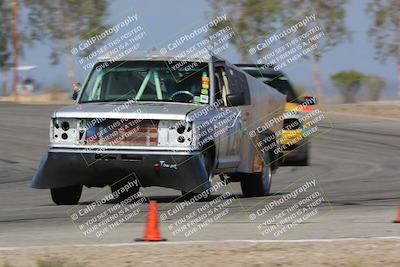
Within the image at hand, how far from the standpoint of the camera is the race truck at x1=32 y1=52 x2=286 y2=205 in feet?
42.2

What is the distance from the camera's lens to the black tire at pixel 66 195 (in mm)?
13758

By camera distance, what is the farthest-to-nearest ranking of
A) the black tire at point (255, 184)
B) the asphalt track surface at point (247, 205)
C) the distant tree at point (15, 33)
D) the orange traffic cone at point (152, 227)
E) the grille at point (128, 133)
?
the distant tree at point (15, 33) < the black tire at point (255, 184) < the grille at point (128, 133) < the asphalt track surface at point (247, 205) < the orange traffic cone at point (152, 227)

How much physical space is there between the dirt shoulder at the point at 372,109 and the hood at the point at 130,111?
1015 inches

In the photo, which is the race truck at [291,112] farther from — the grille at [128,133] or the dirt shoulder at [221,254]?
the dirt shoulder at [221,254]

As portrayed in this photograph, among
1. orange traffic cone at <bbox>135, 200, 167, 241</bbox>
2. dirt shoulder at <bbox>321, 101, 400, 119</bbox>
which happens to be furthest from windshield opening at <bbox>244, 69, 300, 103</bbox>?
dirt shoulder at <bbox>321, 101, 400, 119</bbox>

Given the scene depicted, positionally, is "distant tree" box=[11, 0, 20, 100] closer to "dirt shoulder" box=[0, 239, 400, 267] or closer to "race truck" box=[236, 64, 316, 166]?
"race truck" box=[236, 64, 316, 166]

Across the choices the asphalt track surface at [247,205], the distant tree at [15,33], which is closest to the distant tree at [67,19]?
the distant tree at [15,33]

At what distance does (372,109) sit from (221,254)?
32.8m

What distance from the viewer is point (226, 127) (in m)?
14.0

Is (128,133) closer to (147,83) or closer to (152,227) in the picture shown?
(147,83)

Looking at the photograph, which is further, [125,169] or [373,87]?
[373,87]

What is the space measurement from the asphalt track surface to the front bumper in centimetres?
37

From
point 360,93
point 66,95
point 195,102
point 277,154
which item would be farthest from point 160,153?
point 66,95

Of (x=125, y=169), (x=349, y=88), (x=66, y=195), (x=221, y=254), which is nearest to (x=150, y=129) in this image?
(x=125, y=169)
